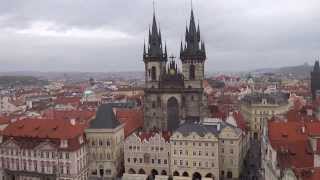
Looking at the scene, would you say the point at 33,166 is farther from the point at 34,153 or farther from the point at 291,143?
the point at 291,143

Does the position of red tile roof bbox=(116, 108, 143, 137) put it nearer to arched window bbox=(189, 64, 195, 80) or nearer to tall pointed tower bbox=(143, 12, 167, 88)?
tall pointed tower bbox=(143, 12, 167, 88)

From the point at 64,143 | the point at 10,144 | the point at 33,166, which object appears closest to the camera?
the point at 64,143

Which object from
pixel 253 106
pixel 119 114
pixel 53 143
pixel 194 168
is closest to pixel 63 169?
pixel 53 143

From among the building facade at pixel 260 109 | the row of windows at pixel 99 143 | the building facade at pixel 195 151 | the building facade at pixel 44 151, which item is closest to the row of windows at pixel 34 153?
the building facade at pixel 44 151

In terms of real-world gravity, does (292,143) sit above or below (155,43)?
below

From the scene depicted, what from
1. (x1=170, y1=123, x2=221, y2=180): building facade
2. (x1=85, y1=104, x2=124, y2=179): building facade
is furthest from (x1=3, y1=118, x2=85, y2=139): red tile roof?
(x1=170, y1=123, x2=221, y2=180): building facade

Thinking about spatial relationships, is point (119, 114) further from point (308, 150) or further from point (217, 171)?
point (308, 150)

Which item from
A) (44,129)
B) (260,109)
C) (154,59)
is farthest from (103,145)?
(260,109)

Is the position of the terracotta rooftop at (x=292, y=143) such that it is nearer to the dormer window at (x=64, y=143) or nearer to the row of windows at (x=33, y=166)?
the dormer window at (x=64, y=143)
